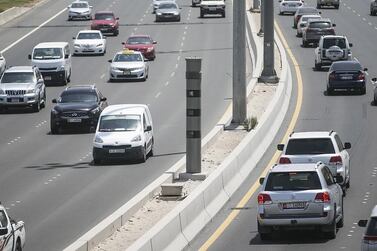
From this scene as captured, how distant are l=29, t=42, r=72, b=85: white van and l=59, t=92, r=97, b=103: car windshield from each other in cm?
1320

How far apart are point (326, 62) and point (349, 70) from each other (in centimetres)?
825

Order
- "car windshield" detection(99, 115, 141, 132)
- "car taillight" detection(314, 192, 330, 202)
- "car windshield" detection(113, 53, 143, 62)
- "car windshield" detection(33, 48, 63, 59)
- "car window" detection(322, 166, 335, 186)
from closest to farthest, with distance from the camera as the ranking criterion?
"car taillight" detection(314, 192, 330, 202) → "car window" detection(322, 166, 335, 186) → "car windshield" detection(99, 115, 141, 132) → "car windshield" detection(33, 48, 63, 59) → "car windshield" detection(113, 53, 143, 62)

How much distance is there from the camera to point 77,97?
154 ft

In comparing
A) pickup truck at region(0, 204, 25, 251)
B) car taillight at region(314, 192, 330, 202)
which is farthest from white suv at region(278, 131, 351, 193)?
pickup truck at region(0, 204, 25, 251)

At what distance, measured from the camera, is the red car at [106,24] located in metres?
81.1

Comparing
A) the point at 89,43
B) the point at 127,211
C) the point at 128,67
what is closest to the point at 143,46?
the point at 89,43

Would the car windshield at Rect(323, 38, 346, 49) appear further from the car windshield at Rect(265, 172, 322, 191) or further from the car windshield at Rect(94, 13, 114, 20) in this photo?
the car windshield at Rect(265, 172, 322, 191)

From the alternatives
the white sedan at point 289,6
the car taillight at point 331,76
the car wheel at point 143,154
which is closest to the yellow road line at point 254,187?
the car taillight at point 331,76

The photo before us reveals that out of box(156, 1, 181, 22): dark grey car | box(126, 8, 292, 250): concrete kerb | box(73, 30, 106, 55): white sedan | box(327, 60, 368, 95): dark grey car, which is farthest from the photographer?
box(156, 1, 181, 22): dark grey car

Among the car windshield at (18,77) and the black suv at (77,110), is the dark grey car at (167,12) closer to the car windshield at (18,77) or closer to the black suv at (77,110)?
the car windshield at (18,77)

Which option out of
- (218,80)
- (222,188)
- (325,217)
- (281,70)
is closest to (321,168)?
(325,217)

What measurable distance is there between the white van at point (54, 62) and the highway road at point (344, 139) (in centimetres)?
1091

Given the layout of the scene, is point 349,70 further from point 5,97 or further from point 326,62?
point 5,97

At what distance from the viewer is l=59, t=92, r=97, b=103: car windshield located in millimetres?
46719
